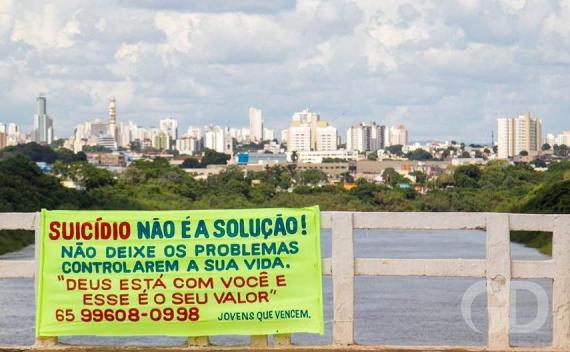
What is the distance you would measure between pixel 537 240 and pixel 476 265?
277 feet

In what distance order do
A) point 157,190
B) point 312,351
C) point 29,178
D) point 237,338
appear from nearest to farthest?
1. point 312,351
2. point 237,338
3. point 29,178
4. point 157,190

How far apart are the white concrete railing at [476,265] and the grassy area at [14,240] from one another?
7615cm

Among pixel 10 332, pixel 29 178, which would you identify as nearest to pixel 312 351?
pixel 10 332

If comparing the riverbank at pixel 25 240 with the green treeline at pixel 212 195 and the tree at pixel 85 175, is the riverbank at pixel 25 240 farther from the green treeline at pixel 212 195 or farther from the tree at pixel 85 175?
the tree at pixel 85 175

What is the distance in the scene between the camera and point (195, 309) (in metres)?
14.8

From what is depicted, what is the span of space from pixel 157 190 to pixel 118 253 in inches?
6266

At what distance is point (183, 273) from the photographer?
48.4 ft

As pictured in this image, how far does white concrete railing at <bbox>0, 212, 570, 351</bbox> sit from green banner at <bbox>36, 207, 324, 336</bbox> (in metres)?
0.21

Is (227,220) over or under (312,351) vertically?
over

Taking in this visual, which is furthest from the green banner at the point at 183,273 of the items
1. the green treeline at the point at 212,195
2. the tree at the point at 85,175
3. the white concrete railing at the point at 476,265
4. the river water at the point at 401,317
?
the tree at the point at 85,175

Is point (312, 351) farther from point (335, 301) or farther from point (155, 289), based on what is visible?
point (155, 289)

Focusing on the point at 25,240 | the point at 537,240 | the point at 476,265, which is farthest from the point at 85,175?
the point at 476,265

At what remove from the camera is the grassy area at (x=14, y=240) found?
91.4m

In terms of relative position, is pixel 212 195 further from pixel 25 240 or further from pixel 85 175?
pixel 25 240
